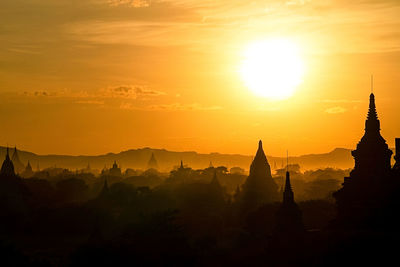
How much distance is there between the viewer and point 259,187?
97938 millimetres

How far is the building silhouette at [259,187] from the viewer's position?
3728 inches

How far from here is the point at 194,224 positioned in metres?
74.9

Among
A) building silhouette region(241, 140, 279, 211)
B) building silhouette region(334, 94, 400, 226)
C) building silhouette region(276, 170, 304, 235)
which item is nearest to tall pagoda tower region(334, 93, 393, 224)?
building silhouette region(334, 94, 400, 226)

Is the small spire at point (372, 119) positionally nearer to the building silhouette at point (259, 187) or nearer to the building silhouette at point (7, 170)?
the building silhouette at point (259, 187)

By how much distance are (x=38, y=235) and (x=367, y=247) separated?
44.6 meters

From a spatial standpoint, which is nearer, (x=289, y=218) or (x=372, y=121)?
(x=289, y=218)

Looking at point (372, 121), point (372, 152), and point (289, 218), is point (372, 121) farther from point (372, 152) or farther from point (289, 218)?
point (289, 218)

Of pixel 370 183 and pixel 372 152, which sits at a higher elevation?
pixel 372 152

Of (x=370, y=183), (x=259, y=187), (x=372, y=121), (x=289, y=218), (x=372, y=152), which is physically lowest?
(x=289, y=218)

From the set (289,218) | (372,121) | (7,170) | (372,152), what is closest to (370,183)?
(372,152)

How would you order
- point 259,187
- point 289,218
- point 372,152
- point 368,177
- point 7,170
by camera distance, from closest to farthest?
1. point 289,218
2. point 368,177
3. point 372,152
4. point 259,187
5. point 7,170

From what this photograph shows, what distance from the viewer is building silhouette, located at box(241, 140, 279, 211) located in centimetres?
9469

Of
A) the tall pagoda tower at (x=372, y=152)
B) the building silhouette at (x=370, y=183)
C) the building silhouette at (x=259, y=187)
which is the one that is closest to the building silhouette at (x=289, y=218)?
the building silhouette at (x=370, y=183)

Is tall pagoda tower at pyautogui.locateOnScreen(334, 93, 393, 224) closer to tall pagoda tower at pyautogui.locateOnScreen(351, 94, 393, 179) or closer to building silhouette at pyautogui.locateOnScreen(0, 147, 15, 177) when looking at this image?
tall pagoda tower at pyautogui.locateOnScreen(351, 94, 393, 179)
